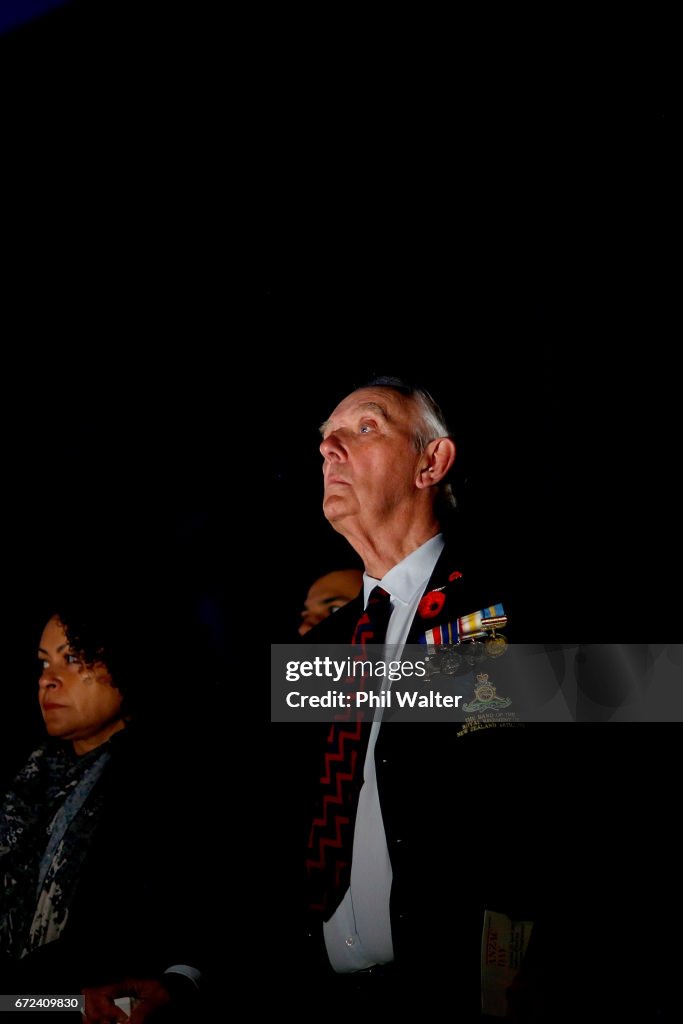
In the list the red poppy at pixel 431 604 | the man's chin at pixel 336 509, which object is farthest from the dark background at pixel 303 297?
the man's chin at pixel 336 509

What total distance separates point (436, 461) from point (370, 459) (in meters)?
0.17

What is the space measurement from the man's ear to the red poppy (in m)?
0.29

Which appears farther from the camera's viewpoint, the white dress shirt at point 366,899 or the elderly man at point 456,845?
the white dress shirt at point 366,899

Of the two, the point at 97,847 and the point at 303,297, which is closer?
the point at 97,847

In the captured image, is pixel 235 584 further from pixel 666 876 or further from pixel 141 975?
pixel 666 876

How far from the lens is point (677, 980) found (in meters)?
1.51

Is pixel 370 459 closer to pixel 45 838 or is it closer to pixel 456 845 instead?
pixel 456 845

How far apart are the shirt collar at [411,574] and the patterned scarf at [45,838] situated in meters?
1.11

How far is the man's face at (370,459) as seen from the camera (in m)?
2.05

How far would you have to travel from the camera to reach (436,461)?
6.91 feet

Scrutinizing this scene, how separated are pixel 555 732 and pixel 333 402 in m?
1.20

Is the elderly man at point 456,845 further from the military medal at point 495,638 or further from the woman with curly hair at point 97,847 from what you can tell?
the woman with curly hair at point 97,847

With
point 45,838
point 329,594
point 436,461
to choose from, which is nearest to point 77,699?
point 45,838

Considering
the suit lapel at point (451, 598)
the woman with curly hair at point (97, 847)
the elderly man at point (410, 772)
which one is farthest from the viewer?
the woman with curly hair at point (97, 847)
